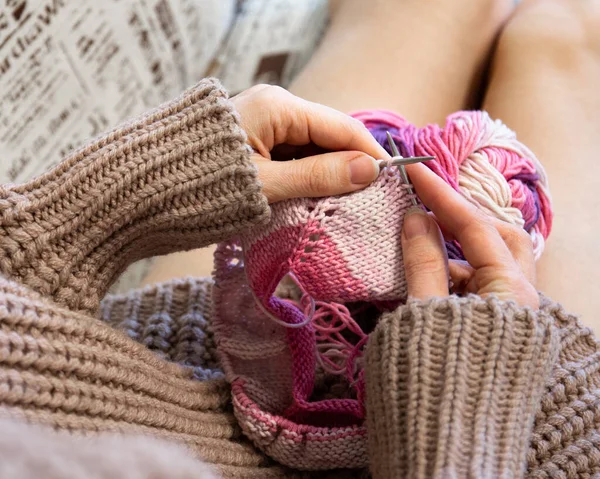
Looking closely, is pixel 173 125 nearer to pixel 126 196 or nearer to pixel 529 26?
pixel 126 196

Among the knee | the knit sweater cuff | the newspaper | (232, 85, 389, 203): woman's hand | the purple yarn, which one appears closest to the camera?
the knit sweater cuff

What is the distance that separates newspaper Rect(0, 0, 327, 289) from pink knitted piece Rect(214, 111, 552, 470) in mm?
404

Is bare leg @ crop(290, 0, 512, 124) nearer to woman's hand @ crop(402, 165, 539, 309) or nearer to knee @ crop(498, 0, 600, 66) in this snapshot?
knee @ crop(498, 0, 600, 66)

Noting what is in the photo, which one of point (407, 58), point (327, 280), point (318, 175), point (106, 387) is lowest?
point (106, 387)

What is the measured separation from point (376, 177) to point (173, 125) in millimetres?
215

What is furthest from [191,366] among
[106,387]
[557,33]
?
[557,33]

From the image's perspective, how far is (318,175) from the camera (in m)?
0.55

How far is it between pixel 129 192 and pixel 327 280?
221 mm

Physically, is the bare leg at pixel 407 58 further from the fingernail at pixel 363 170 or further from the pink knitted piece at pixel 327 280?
the fingernail at pixel 363 170

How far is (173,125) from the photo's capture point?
1.80 ft

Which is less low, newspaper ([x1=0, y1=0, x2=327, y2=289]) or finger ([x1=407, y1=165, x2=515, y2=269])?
newspaper ([x1=0, y1=0, x2=327, y2=289])

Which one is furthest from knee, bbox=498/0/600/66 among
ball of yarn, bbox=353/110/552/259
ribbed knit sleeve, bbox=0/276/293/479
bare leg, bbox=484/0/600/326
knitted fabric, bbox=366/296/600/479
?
ribbed knit sleeve, bbox=0/276/293/479

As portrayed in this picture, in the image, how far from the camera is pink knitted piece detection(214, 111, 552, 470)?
22.2 inches

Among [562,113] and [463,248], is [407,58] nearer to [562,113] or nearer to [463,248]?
[562,113]
